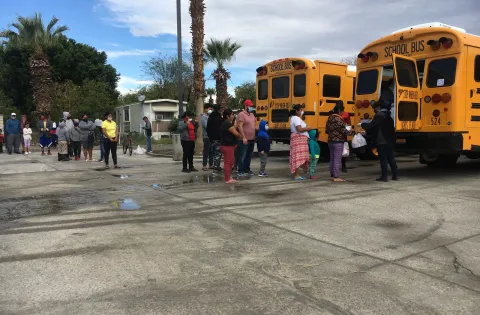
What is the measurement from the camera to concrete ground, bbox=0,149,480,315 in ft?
11.4

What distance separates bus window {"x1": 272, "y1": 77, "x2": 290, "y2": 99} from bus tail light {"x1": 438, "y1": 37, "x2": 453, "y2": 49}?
532cm

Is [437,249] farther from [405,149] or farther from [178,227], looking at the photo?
[405,149]

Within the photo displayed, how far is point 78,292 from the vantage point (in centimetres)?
362

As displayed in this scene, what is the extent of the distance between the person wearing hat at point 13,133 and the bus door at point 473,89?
17.5 metres

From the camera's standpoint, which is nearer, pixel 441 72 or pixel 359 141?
pixel 441 72

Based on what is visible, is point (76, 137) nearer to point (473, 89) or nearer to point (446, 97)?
point (446, 97)

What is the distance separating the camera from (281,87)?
45.7 feet

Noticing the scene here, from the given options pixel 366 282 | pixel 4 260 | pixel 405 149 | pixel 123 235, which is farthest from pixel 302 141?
pixel 4 260

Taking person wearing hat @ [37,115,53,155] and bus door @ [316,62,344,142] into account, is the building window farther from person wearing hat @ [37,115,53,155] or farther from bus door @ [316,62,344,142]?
bus door @ [316,62,344,142]

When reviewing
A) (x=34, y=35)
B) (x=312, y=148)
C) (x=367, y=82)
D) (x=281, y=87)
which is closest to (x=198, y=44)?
(x=281, y=87)

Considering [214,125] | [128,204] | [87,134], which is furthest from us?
[87,134]

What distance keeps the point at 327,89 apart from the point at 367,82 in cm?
270

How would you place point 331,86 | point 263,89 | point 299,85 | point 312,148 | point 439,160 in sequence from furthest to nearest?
point 263,89
point 331,86
point 299,85
point 439,160
point 312,148

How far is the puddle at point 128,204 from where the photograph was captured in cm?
691
